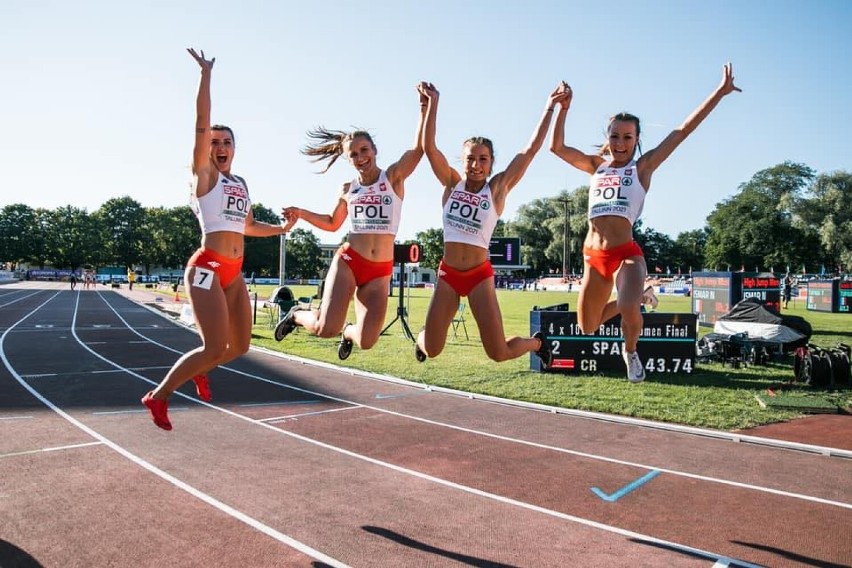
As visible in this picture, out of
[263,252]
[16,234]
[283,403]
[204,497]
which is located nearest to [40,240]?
[16,234]

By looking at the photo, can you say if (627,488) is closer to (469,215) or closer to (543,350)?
(543,350)

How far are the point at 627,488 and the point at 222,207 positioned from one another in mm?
7366

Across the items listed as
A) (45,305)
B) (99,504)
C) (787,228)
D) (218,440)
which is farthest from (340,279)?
(787,228)

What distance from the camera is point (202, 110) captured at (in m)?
4.66

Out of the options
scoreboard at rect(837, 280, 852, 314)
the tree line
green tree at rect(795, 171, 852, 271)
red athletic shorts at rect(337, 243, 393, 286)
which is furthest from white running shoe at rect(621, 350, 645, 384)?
green tree at rect(795, 171, 852, 271)

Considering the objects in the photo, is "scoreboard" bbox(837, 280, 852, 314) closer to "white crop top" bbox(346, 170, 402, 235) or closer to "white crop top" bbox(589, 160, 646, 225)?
"white crop top" bbox(589, 160, 646, 225)

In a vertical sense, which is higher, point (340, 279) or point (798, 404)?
point (340, 279)

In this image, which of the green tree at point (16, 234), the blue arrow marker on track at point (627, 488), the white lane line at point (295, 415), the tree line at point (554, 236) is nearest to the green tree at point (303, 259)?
the tree line at point (554, 236)

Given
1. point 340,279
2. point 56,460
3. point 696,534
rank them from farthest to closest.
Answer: point 56,460 → point 696,534 → point 340,279

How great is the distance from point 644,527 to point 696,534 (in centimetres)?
62

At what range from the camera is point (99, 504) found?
26.3 feet

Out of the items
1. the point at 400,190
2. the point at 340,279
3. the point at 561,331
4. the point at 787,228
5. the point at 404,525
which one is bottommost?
the point at 404,525

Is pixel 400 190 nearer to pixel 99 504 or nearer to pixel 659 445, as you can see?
pixel 99 504

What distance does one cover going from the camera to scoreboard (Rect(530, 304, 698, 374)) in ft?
55.0
